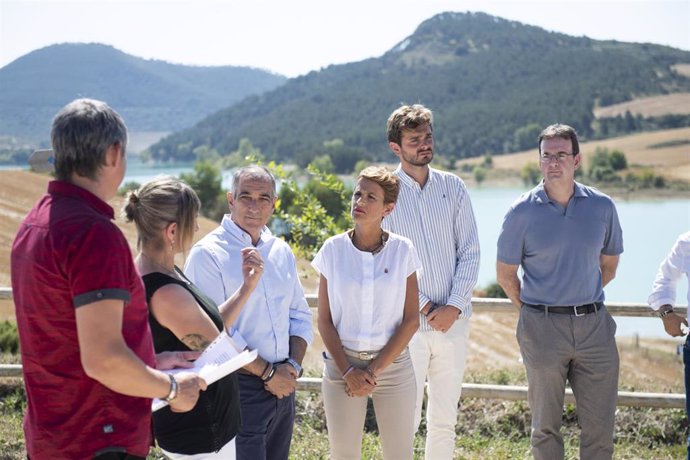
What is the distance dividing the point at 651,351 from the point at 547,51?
154 meters

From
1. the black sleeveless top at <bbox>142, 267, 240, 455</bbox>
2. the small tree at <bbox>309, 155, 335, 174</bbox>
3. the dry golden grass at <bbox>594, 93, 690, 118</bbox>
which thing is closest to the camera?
the black sleeveless top at <bbox>142, 267, 240, 455</bbox>

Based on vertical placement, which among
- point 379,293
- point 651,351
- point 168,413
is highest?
point 379,293

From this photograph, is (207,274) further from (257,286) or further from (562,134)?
(562,134)

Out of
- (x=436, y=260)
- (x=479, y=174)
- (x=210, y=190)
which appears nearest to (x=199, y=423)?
(x=436, y=260)

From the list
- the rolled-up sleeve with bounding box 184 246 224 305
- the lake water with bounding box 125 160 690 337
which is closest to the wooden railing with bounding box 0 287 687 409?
the rolled-up sleeve with bounding box 184 246 224 305

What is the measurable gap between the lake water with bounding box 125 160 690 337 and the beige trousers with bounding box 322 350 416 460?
759 inches

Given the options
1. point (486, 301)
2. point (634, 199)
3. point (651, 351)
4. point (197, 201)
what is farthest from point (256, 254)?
point (634, 199)

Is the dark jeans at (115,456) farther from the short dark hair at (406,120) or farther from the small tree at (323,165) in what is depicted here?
the small tree at (323,165)

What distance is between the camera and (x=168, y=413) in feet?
8.70

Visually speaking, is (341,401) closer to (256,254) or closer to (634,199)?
(256,254)

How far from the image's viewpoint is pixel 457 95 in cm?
14662

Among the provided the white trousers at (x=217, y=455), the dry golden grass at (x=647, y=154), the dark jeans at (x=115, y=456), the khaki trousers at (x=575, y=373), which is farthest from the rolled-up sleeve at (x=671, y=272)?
the dry golden grass at (x=647, y=154)

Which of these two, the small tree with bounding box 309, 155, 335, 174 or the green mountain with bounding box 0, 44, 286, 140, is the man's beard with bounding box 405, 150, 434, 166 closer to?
the small tree with bounding box 309, 155, 335, 174

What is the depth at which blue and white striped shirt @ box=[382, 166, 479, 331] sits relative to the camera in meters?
4.10
